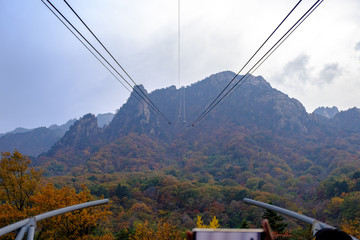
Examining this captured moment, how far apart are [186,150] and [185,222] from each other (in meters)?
124

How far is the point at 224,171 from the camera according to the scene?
400ft

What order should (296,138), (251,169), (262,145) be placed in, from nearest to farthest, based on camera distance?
(251,169) < (262,145) < (296,138)

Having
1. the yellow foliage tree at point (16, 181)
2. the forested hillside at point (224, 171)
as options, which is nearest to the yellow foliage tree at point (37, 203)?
the yellow foliage tree at point (16, 181)

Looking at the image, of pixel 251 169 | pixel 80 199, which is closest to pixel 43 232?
pixel 80 199

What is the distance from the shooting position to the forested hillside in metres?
64.8

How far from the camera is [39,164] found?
480 ft

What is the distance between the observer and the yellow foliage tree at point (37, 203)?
2172 cm

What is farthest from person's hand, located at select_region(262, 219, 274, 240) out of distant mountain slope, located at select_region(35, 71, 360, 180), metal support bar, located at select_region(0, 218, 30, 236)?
distant mountain slope, located at select_region(35, 71, 360, 180)

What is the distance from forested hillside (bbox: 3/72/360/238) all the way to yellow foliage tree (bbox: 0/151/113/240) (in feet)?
49.2

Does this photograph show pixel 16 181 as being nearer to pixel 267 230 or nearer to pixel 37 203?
pixel 37 203

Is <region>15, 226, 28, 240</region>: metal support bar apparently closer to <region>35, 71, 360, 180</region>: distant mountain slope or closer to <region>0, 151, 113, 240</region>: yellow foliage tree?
<region>0, 151, 113, 240</region>: yellow foliage tree

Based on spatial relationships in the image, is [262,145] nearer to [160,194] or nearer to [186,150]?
[186,150]

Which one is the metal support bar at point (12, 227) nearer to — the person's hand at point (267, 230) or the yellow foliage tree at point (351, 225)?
the person's hand at point (267, 230)

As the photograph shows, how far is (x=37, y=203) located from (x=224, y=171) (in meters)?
106
